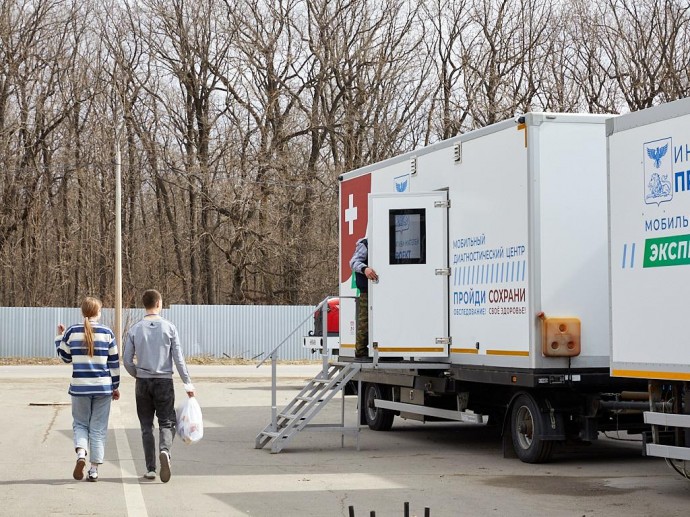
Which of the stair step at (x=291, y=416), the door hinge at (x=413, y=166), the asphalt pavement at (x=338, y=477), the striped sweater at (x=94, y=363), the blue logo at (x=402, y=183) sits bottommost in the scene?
the asphalt pavement at (x=338, y=477)

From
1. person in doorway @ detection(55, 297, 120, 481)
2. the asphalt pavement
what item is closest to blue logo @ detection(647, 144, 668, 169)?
the asphalt pavement

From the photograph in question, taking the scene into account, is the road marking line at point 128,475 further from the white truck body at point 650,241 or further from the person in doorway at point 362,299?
the white truck body at point 650,241

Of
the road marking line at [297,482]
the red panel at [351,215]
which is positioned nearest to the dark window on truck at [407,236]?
the red panel at [351,215]

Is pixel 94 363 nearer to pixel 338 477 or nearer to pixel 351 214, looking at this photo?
pixel 338 477

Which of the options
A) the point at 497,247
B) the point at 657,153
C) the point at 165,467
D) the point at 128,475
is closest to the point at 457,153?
the point at 497,247

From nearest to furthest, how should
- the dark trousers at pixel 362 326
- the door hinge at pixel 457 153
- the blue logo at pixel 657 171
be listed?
the blue logo at pixel 657 171 < the door hinge at pixel 457 153 < the dark trousers at pixel 362 326

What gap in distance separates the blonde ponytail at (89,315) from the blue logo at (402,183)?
16.7ft

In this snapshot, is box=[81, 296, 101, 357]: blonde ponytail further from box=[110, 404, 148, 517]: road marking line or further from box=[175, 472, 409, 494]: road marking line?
box=[175, 472, 409, 494]: road marking line

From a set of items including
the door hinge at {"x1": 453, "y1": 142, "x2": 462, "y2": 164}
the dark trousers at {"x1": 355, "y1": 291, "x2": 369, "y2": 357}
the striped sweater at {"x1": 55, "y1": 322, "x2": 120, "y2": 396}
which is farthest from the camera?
the dark trousers at {"x1": 355, "y1": 291, "x2": 369, "y2": 357}

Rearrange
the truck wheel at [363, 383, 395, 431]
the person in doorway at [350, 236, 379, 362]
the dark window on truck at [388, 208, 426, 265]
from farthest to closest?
1. the truck wheel at [363, 383, 395, 431]
2. the person in doorway at [350, 236, 379, 362]
3. the dark window on truck at [388, 208, 426, 265]

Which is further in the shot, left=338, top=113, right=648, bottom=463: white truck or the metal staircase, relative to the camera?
the metal staircase

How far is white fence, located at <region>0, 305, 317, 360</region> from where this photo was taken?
41719 mm

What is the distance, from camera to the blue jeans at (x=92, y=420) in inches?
446

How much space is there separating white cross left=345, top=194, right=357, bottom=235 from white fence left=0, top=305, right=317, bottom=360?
78.4 ft
